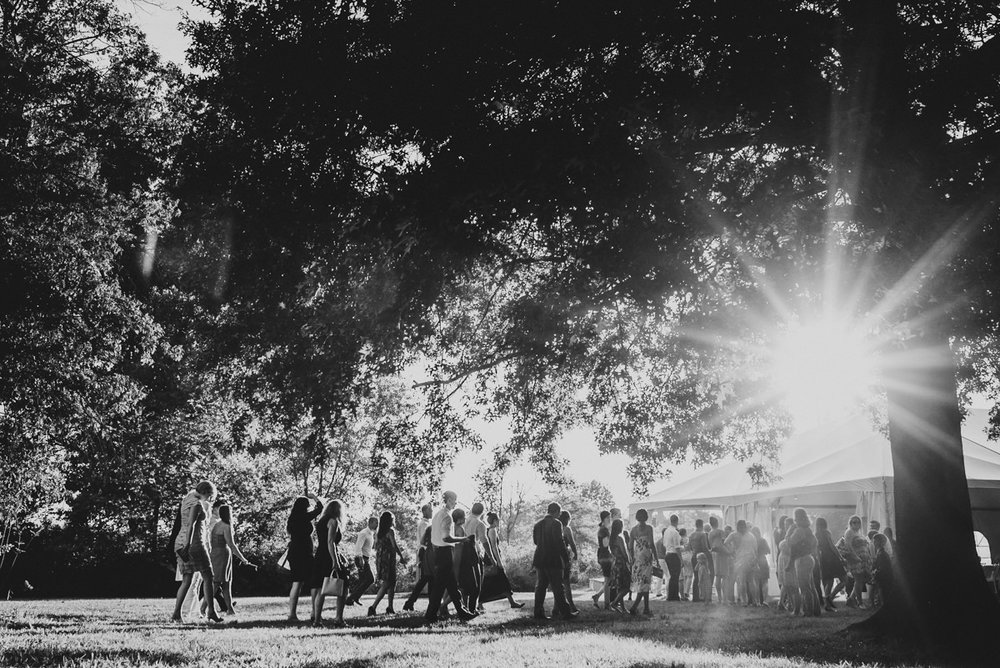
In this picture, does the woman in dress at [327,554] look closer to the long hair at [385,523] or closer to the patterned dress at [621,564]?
the long hair at [385,523]

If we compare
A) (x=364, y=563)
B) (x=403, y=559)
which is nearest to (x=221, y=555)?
(x=403, y=559)

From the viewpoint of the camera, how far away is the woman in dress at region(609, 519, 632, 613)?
12.7 m

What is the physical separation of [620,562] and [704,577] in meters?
5.46

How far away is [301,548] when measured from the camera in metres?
10.2

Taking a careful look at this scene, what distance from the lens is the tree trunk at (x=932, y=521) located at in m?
8.23

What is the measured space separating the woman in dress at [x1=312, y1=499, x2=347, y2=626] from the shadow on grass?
308 cm

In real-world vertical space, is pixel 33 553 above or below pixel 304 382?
below

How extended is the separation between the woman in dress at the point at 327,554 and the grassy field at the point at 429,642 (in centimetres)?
35

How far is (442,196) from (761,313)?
432 cm

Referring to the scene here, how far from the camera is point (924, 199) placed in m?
5.40

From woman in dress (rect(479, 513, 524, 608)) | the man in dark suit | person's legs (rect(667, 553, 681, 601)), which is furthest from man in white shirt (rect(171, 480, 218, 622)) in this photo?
person's legs (rect(667, 553, 681, 601))

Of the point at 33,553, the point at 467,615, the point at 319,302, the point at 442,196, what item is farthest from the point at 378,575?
the point at 33,553

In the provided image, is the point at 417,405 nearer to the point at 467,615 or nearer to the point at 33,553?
the point at 467,615

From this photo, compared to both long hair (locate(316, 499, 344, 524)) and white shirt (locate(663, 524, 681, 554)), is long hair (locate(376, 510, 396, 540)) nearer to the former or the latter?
long hair (locate(316, 499, 344, 524))
